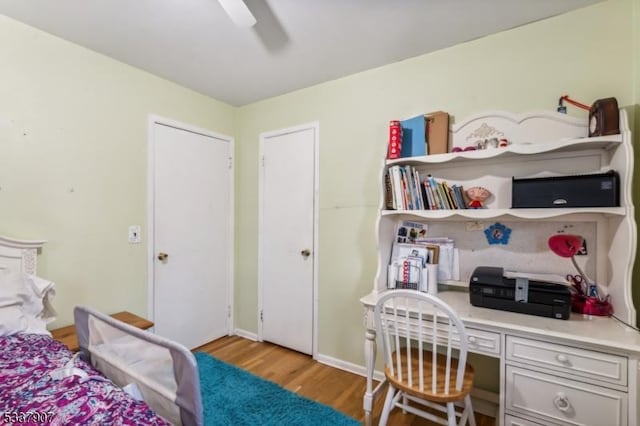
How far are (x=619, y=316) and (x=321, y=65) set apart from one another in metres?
2.30

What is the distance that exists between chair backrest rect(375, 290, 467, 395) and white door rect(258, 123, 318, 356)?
1.04 meters

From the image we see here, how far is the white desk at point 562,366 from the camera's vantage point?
117 cm

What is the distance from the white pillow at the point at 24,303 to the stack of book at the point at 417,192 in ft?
6.82

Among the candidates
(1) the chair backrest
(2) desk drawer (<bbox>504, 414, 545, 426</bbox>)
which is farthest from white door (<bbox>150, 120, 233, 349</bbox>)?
(2) desk drawer (<bbox>504, 414, 545, 426</bbox>)

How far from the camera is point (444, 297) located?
1786 millimetres

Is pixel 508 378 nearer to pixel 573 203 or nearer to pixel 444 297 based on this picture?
pixel 444 297

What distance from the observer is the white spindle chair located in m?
1.33

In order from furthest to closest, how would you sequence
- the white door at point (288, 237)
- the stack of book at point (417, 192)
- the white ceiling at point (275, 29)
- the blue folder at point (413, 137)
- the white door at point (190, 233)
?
the white door at point (288, 237)
the white door at point (190, 233)
the blue folder at point (413, 137)
the stack of book at point (417, 192)
the white ceiling at point (275, 29)

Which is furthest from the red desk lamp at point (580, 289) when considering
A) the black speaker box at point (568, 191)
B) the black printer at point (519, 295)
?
the black speaker box at point (568, 191)

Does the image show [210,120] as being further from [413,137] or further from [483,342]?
[483,342]

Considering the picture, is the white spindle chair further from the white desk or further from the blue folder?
the blue folder

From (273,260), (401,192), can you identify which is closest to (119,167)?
(273,260)

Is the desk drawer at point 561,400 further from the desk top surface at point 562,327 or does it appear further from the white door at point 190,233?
the white door at point 190,233

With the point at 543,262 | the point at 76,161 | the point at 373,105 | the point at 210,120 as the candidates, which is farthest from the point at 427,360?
the point at 210,120
